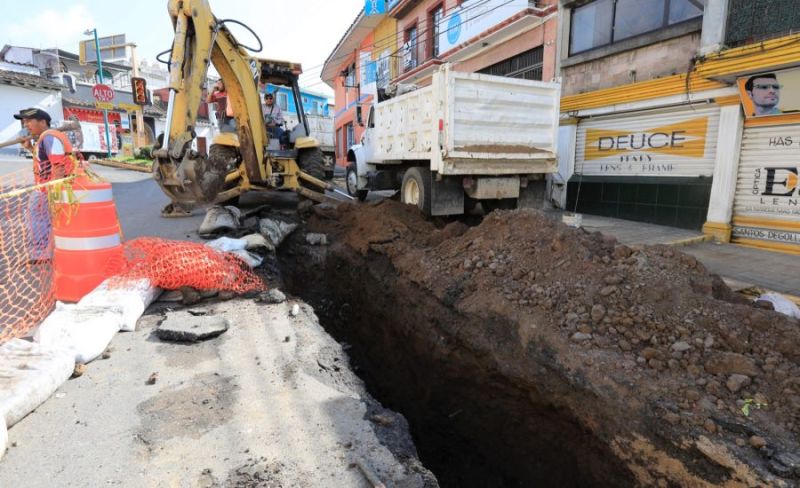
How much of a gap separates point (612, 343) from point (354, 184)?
9.22 m

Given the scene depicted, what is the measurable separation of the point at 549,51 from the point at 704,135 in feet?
16.0

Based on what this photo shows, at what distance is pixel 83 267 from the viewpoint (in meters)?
4.20

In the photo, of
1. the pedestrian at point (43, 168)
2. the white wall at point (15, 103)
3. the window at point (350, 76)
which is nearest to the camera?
the pedestrian at point (43, 168)

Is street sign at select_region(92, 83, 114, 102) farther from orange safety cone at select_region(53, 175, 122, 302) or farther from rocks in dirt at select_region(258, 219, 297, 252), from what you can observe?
orange safety cone at select_region(53, 175, 122, 302)

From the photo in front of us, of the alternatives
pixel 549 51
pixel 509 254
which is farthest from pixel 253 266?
pixel 549 51

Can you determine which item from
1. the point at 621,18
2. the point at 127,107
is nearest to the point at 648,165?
the point at 621,18

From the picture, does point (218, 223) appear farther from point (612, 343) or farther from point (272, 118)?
point (612, 343)

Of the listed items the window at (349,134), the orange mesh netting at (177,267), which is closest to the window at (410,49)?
the window at (349,134)

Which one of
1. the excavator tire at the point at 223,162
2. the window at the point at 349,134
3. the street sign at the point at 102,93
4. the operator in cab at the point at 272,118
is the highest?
the street sign at the point at 102,93

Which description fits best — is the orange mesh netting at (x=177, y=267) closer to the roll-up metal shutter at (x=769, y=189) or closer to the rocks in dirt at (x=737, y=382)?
the rocks in dirt at (x=737, y=382)

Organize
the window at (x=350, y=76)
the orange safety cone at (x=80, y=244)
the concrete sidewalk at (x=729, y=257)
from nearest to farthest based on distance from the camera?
the orange safety cone at (x=80, y=244) < the concrete sidewalk at (x=729, y=257) < the window at (x=350, y=76)

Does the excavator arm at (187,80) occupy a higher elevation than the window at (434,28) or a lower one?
lower

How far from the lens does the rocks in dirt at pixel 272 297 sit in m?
4.46

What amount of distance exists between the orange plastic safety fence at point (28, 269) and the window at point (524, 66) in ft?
38.3
